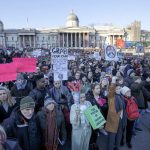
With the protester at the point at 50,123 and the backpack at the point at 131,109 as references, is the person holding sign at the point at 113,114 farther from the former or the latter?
the protester at the point at 50,123

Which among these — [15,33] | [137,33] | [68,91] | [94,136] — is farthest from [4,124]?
[15,33]

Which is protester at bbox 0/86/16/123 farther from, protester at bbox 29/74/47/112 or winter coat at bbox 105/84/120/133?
winter coat at bbox 105/84/120/133

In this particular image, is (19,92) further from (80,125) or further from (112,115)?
(112,115)

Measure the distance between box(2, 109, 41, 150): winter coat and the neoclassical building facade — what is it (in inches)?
3497

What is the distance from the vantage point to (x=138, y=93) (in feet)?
28.8

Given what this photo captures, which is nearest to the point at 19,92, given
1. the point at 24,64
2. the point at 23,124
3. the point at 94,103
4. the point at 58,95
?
the point at 58,95

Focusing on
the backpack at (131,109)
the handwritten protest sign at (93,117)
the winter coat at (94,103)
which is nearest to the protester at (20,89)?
the winter coat at (94,103)

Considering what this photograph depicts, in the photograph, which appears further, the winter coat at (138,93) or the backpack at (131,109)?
the winter coat at (138,93)

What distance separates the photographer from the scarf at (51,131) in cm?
534

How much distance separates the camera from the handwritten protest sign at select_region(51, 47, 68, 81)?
7.68 meters

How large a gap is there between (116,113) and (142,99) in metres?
2.56

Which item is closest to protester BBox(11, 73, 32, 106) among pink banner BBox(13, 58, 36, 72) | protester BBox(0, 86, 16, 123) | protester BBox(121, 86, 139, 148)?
pink banner BBox(13, 58, 36, 72)

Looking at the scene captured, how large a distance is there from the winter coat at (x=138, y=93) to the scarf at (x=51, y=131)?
383cm

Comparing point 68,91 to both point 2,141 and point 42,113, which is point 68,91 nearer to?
point 42,113
